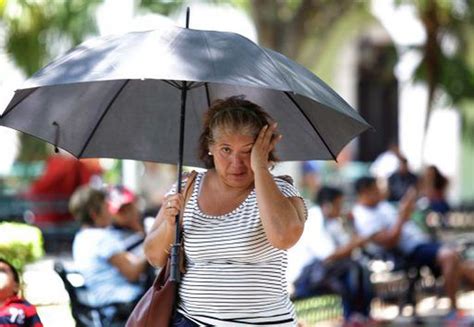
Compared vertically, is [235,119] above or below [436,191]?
above

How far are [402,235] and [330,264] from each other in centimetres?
159

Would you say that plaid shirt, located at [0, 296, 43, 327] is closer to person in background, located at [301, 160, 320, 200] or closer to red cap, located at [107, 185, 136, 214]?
red cap, located at [107, 185, 136, 214]

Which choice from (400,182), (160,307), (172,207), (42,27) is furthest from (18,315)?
(400,182)

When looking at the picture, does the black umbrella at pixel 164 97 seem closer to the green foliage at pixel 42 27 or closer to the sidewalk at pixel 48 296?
the sidewalk at pixel 48 296

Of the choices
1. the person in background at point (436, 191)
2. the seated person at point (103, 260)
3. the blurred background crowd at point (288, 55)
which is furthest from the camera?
the person in background at point (436, 191)

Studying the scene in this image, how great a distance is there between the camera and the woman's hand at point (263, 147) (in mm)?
4609

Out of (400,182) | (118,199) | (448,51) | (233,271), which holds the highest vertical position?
(448,51)

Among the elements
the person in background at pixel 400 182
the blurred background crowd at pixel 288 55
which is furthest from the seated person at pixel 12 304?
the person in background at pixel 400 182

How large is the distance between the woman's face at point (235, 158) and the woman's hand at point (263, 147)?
2.0 inches

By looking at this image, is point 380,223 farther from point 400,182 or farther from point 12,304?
point 12,304

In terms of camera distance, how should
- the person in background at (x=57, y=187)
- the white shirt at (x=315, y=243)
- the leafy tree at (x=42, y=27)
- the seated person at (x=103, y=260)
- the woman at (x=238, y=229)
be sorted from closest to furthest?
the woman at (x=238, y=229) < the seated person at (x=103, y=260) < the white shirt at (x=315, y=243) < the person in background at (x=57, y=187) < the leafy tree at (x=42, y=27)

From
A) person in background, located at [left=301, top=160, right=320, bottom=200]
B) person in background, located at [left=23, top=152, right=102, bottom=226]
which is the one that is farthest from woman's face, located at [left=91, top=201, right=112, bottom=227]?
person in background, located at [left=301, top=160, right=320, bottom=200]

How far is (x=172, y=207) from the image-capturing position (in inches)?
187

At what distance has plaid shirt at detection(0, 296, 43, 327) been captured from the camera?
5.40 meters
